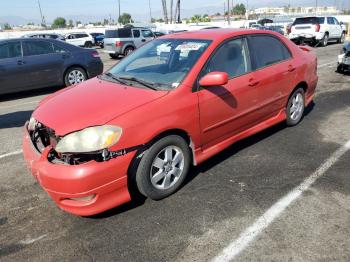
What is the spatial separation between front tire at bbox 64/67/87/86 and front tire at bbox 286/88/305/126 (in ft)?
20.2

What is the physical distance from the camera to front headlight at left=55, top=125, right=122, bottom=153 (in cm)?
308

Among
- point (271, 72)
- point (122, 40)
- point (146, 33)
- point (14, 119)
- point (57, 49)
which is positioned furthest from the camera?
point (146, 33)

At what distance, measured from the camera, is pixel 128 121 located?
3.23 meters

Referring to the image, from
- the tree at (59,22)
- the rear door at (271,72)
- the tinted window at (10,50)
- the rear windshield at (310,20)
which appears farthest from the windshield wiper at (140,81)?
the tree at (59,22)

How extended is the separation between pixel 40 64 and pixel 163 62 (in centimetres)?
588

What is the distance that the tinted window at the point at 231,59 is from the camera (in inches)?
160

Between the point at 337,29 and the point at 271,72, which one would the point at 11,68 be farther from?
the point at 337,29

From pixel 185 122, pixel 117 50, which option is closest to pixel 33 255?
pixel 185 122

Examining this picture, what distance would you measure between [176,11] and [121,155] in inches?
3384

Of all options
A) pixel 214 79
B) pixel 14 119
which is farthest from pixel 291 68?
pixel 14 119

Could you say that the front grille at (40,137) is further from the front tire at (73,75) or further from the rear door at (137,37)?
the rear door at (137,37)

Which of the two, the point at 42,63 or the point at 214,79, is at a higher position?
the point at 214,79

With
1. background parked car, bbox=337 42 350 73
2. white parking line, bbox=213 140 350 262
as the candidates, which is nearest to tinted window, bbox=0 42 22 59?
white parking line, bbox=213 140 350 262

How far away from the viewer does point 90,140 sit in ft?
10.2
